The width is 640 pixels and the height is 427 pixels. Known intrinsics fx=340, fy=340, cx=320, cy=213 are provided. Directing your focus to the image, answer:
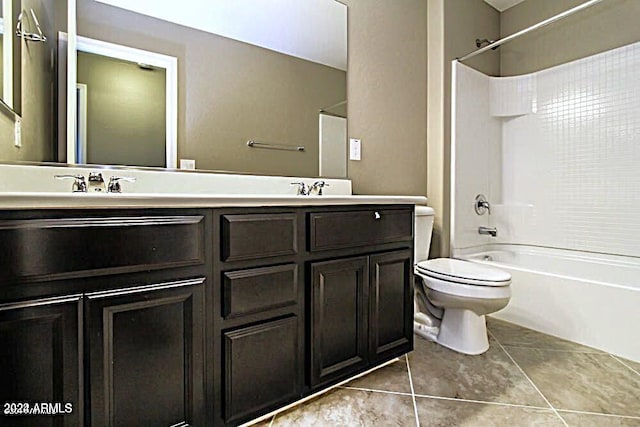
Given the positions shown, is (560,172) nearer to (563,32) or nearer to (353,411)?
(563,32)

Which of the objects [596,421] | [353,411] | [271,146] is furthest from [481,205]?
[353,411]

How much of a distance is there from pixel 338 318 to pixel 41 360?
91 centimetres

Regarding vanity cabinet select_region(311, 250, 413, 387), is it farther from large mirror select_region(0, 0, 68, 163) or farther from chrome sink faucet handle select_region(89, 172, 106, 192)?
large mirror select_region(0, 0, 68, 163)

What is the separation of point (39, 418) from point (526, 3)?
3.73 m

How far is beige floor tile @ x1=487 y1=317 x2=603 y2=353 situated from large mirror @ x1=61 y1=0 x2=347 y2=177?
1397 millimetres

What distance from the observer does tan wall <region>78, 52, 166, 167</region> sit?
52.0 inches

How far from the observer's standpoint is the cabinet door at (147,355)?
0.86 metres

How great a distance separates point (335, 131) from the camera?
1.98 meters

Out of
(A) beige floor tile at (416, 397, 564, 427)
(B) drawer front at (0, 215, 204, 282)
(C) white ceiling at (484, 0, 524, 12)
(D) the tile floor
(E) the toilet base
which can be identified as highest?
(C) white ceiling at (484, 0, 524, 12)

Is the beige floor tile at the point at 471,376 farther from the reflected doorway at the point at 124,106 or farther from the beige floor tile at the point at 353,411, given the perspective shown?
the reflected doorway at the point at 124,106

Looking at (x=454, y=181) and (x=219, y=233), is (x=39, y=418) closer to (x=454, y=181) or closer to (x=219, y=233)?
(x=219, y=233)

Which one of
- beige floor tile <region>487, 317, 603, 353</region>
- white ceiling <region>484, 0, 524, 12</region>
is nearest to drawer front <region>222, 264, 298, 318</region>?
beige floor tile <region>487, 317, 603, 353</region>

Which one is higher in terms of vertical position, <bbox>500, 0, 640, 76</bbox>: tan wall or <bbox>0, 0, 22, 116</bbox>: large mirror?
<bbox>500, 0, 640, 76</bbox>: tan wall

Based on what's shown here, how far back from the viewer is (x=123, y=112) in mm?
1374
